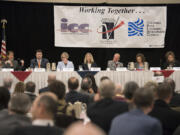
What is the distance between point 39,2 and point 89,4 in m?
1.40

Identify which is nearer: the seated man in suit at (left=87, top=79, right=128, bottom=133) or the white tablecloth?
the seated man in suit at (left=87, top=79, right=128, bottom=133)

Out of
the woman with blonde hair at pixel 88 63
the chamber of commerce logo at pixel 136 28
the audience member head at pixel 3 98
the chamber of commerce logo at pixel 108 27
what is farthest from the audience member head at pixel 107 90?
the chamber of commerce logo at pixel 136 28

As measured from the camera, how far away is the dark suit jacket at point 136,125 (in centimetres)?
191

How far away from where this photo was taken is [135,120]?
1954 millimetres

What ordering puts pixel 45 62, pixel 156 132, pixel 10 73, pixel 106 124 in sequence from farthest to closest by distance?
pixel 45 62, pixel 10 73, pixel 106 124, pixel 156 132

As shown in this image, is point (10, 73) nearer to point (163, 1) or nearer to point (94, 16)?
point (94, 16)

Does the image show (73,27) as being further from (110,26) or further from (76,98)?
(76,98)

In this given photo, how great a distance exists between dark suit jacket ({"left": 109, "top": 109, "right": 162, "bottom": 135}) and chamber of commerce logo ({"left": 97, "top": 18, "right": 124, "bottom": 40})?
6.69m

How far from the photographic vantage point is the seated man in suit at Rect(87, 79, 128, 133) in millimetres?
2439

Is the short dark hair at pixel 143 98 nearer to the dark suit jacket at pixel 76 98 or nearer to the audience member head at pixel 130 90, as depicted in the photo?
the audience member head at pixel 130 90

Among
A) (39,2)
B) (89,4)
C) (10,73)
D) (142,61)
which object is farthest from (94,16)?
(10,73)

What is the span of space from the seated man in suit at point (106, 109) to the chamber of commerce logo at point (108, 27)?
611 cm

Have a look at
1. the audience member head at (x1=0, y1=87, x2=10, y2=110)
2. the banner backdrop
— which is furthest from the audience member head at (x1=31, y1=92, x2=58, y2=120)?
the banner backdrop

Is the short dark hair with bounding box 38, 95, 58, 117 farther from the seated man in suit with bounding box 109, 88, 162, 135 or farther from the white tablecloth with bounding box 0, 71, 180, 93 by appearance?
the white tablecloth with bounding box 0, 71, 180, 93
